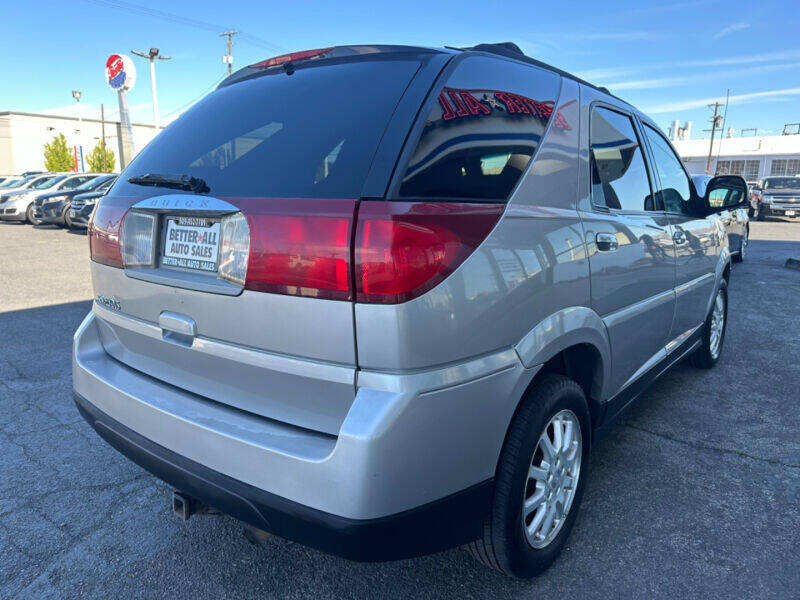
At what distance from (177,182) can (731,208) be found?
357 centimetres

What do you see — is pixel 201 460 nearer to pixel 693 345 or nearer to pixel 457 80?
pixel 457 80

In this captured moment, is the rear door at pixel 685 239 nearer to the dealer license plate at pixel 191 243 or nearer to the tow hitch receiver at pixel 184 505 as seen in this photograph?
the dealer license plate at pixel 191 243

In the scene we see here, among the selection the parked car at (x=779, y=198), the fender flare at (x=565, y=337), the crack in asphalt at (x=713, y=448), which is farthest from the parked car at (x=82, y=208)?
the parked car at (x=779, y=198)

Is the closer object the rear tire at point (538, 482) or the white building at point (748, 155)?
the rear tire at point (538, 482)

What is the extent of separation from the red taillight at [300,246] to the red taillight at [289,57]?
874 millimetres

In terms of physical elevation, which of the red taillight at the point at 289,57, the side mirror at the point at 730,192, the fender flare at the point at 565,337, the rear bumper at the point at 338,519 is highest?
the red taillight at the point at 289,57

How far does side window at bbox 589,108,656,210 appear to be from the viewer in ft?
8.00

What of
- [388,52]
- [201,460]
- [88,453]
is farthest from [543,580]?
[88,453]

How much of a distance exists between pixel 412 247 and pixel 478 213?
0.29 m

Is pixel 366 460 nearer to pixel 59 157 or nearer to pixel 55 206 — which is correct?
pixel 55 206

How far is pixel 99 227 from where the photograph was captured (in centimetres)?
214

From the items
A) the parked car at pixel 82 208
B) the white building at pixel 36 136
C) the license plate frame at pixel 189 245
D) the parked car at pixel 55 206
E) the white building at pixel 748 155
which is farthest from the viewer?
the white building at pixel 36 136

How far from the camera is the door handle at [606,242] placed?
2266 millimetres

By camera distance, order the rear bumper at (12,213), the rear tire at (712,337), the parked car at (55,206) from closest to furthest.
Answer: the rear tire at (712,337) → the parked car at (55,206) → the rear bumper at (12,213)
